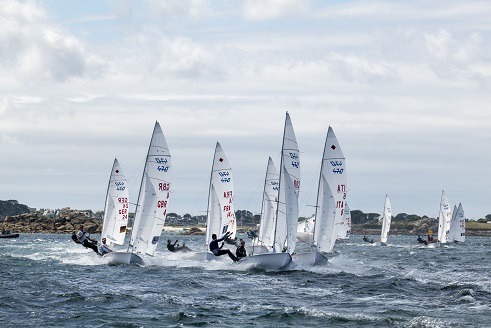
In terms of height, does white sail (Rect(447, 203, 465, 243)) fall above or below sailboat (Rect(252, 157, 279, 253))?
above

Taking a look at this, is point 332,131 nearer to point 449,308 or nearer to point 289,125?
point 289,125

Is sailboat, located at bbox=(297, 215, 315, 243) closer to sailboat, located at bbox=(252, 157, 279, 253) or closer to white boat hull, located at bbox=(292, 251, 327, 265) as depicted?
sailboat, located at bbox=(252, 157, 279, 253)

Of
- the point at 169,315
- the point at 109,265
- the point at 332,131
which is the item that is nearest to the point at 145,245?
the point at 109,265

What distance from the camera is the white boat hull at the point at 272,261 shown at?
153 ft

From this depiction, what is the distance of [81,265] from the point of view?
5253cm

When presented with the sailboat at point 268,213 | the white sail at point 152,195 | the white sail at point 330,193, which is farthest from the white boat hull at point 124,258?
the sailboat at point 268,213

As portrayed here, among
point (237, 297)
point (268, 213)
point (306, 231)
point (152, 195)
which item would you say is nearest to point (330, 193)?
point (152, 195)

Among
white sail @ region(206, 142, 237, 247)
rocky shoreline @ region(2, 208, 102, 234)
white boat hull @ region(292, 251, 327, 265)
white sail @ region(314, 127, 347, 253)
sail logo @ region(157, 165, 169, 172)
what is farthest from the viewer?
rocky shoreline @ region(2, 208, 102, 234)

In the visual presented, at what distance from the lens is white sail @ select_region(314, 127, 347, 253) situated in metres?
52.5

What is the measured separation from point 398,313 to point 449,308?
9.46ft

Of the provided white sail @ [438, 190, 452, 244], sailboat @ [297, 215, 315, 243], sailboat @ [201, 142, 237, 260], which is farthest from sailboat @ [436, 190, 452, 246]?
sailboat @ [201, 142, 237, 260]

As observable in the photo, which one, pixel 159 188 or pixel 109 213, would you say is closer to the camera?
pixel 159 188

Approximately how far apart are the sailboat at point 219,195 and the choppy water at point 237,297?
10.6 metres

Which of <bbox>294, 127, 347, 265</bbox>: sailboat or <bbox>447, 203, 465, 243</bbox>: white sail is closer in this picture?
<bbox>294, 127, 347, 265</bbox>: sailboat
